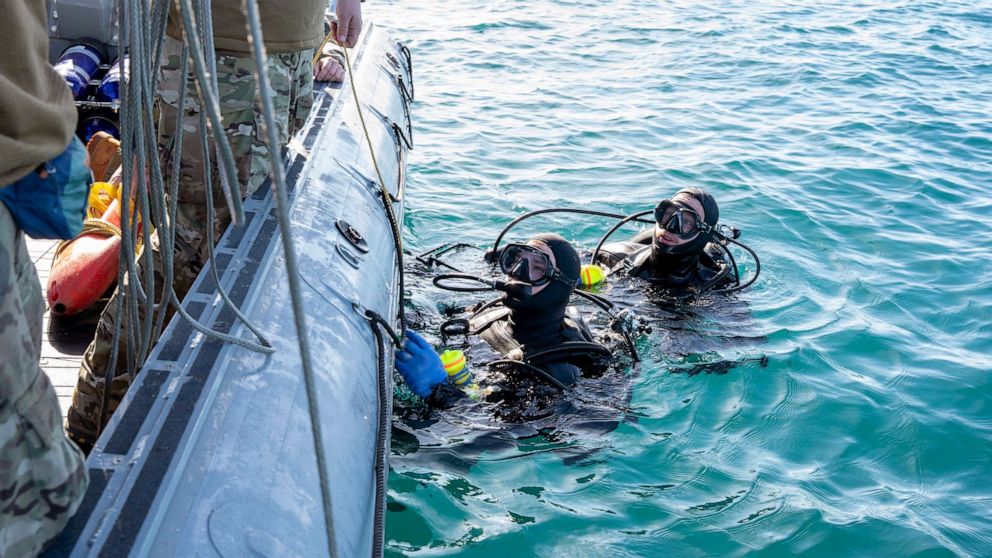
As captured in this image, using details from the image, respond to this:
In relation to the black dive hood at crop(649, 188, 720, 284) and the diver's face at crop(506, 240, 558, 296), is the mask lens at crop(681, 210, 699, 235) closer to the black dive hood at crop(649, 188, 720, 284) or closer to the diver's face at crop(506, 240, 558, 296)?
the black dive hood at crop(649, 188, 720, 284)

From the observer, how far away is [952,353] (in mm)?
5242

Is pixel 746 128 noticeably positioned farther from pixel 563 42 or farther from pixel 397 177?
pixel 397 177

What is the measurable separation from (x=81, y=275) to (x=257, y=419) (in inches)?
66.2

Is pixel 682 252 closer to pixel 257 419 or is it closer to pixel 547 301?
pixel 547 301

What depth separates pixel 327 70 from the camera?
555 centimetres

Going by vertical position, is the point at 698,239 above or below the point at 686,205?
below

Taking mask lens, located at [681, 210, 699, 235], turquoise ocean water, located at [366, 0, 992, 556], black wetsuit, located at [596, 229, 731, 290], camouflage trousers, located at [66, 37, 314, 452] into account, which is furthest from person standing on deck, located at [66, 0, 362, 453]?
black wetsuit, located at [596, 229, 731, 290]

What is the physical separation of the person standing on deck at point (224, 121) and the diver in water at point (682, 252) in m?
2.66

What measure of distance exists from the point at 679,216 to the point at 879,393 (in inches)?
56.9

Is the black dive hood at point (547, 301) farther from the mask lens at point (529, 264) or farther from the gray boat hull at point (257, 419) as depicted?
the gray boat hull at point (257, 419)

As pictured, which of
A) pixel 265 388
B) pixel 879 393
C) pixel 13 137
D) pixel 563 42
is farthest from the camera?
pixel 563 42

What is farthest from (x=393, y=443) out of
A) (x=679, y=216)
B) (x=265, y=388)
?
(x=679, y=216)

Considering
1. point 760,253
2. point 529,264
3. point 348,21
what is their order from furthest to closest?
point 760,253 < point 529,264 < point 348,21

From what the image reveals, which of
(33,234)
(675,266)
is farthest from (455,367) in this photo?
(33,234)
